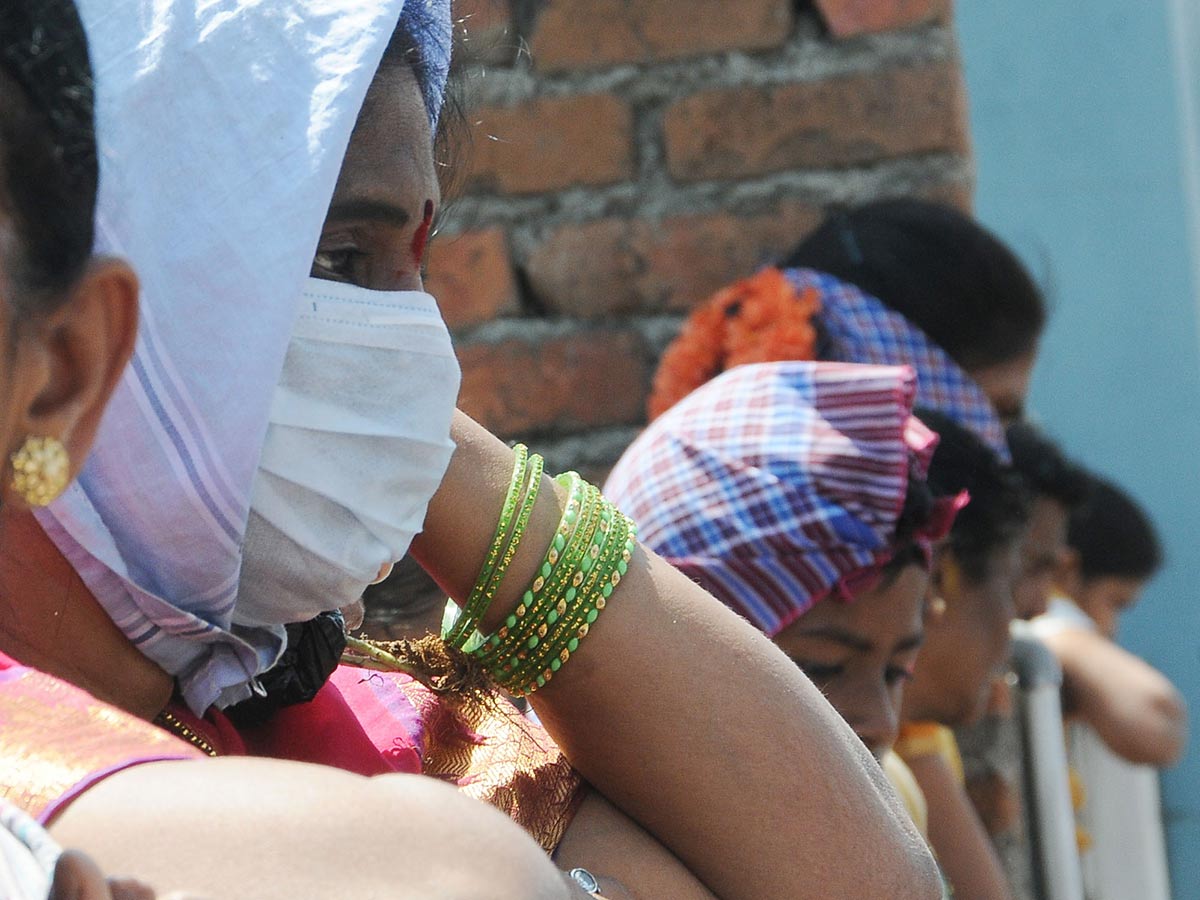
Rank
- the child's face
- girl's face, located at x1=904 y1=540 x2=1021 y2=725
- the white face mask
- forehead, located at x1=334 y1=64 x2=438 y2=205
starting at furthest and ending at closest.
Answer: the child's face, girl's face, located at x1=904 y1=540 x2=1021 y2=725, forehead, located at x1=334 y1=64 x2=438 y2=205, the white face mask

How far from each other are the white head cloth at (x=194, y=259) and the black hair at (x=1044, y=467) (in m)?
2.69

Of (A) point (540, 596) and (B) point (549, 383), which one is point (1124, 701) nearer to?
(B) point (549, 383)

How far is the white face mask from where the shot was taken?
1.24 m

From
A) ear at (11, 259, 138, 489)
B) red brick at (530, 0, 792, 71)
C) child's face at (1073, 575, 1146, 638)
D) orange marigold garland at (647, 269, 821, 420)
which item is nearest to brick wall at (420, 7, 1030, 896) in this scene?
red brick at (530, 0, 792, 71)

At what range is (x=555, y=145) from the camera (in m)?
2.87

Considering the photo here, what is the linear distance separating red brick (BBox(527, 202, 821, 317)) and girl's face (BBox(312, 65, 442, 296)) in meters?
1.45

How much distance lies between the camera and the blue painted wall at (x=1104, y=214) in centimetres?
380

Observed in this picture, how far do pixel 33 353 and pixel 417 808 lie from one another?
0.95 feet

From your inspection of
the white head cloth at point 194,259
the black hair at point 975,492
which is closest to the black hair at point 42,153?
the white head cloth at point 194,259

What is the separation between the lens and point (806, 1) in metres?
2.85

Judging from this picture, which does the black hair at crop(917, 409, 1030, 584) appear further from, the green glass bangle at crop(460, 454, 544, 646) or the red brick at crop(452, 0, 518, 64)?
the green glass bangle at crop(460, 454, 544, 646)

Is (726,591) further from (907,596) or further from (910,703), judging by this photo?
(910,703)

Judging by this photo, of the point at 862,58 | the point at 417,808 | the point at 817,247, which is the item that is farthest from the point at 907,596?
the point at 417,808

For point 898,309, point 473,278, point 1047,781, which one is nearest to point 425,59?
point 473,278
